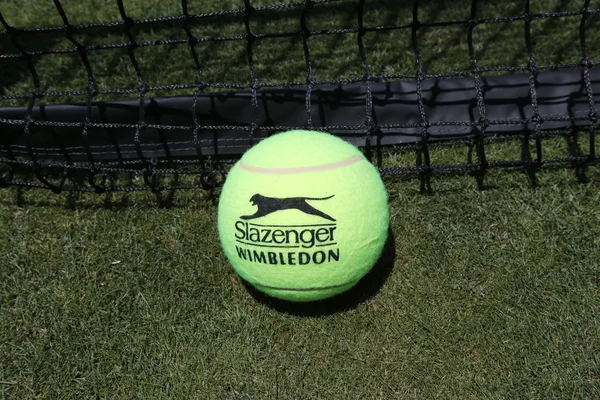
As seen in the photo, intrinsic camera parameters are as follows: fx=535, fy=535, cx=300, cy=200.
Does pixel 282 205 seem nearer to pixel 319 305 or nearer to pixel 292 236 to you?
pixel 292 236

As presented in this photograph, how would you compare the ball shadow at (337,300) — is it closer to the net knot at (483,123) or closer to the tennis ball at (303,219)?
the tennis ball at (303,219)

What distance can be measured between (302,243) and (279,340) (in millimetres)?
513

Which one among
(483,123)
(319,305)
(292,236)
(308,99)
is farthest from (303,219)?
(483,123)

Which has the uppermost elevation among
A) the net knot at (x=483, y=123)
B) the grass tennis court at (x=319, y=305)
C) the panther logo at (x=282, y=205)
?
the net knot at (x=483, y=123)

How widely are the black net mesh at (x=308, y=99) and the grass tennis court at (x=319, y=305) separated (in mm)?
85

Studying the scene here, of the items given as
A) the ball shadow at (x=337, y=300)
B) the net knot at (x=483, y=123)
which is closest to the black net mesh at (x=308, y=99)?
the net knot at (x=483, y=123)

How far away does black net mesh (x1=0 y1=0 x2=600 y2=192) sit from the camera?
7.85 feet

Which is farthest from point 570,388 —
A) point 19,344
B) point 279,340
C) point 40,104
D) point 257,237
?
point 40,104

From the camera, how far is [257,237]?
1802 mm

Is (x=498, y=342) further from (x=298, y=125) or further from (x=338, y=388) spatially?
(x=298, y=125)

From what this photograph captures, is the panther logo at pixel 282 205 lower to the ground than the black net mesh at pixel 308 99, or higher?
lower

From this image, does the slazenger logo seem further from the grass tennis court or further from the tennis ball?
the grass tennis court

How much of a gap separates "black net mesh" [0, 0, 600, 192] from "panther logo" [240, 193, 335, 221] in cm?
61

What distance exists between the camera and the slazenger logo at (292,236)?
1771 mm
